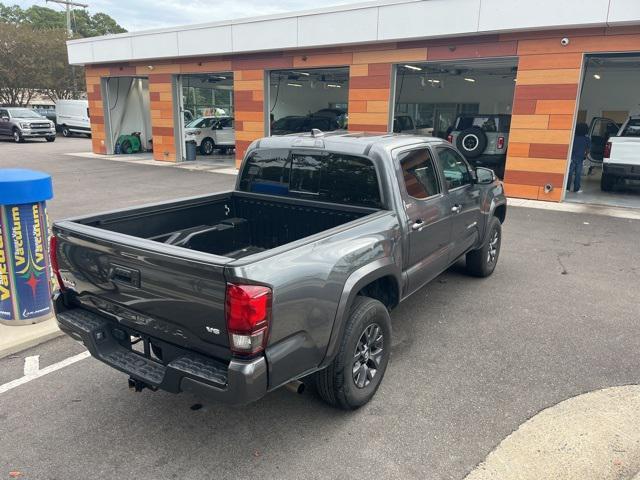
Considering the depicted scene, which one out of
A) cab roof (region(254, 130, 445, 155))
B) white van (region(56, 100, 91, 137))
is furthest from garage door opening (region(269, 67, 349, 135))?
cab roof (region(254, 130, 445, 155))

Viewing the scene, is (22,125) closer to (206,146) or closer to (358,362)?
(206,146)

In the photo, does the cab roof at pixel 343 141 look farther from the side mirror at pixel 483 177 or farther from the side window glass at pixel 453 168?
the side mirror at pixel 483 177

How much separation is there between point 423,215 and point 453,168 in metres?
1.12

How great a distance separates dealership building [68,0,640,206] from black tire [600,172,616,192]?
415mm

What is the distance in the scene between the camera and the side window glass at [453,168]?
4754 mm

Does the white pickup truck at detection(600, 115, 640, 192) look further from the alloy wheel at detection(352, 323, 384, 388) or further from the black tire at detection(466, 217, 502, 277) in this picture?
the alloy wheel at detection(352, 323, 384, 388)

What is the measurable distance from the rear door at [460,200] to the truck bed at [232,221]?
1.28 meters

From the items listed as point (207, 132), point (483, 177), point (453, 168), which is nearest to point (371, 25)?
point (483, 177)

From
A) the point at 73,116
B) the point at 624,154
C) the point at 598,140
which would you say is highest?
the point at 73,116

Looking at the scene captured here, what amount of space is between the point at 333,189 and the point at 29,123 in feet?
89.0

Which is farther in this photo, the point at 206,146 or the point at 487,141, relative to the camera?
the point at 206,146

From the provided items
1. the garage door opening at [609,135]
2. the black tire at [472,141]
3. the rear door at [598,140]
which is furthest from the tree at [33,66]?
the rear door at [598,140]

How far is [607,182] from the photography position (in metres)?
12.7

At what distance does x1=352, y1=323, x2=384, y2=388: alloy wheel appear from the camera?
329cm
